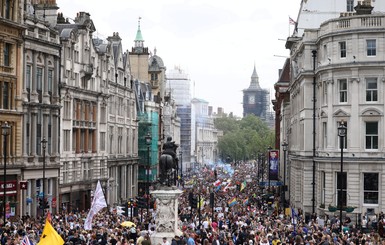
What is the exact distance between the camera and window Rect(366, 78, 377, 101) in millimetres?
59594

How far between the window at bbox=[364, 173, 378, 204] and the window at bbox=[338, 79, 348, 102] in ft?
17.4

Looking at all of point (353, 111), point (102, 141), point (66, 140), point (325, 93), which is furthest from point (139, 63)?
point (353, 111)

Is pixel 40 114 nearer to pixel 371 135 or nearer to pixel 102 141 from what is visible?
pixel 102 141

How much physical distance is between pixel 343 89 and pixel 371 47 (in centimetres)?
345

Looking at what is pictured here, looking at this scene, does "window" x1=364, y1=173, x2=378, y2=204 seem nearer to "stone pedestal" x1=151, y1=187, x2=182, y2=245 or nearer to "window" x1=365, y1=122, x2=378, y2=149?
"window" x1=365, y1=122, x2=378, y2=149

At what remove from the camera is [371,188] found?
59656mm

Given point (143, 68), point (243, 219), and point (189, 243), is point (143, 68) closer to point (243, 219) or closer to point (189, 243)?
point (243, 219)

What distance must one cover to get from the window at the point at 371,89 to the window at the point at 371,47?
1.72m

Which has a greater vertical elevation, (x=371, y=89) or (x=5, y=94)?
(x=371, y=89)

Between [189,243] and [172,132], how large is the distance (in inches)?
4686

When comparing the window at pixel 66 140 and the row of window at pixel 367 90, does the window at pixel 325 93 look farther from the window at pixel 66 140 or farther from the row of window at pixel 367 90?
the window at pixel 66 140

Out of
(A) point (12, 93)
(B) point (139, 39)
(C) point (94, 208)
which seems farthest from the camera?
(B) point (139, 39)

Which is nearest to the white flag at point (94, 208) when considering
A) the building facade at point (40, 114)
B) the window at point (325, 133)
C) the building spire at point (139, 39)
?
the building facade at point (40, 114)

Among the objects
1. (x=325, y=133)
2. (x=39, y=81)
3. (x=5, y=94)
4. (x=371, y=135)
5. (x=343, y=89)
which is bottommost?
(x=371, y=135)
